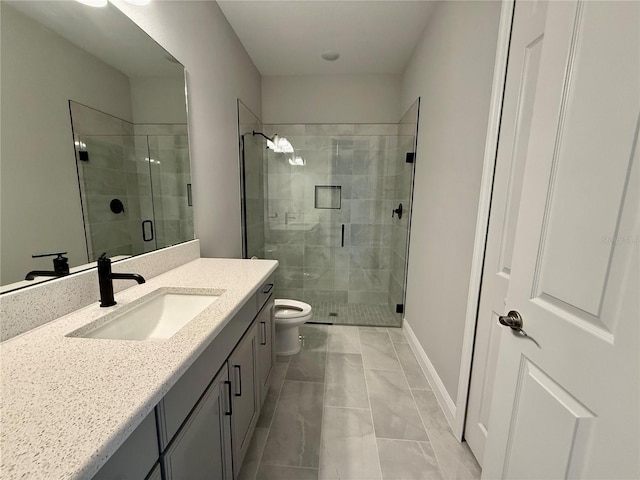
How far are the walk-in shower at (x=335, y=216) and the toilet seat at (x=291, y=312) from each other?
0.65 metres

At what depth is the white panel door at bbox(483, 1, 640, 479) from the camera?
0.55m

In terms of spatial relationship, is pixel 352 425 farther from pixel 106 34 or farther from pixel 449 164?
pixel 106 34

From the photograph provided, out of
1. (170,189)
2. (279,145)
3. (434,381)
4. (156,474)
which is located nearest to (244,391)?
(156,474)

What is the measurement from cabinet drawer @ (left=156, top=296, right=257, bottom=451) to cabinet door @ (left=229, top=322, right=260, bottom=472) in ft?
0.32

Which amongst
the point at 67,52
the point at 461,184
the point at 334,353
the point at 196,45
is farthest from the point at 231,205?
the point at 461,184

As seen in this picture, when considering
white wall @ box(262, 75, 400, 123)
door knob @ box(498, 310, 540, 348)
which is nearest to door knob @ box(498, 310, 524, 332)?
door knob @ box(498, 310, 540, 348)

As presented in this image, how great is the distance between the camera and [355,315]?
3.08m

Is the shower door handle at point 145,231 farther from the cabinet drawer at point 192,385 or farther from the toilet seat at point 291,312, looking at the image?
the toilet seat at point 291,312

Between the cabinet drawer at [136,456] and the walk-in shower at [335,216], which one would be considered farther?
the walk-in shower at [335,216]

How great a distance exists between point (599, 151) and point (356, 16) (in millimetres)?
2120

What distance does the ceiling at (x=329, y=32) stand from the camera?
193 centimetres

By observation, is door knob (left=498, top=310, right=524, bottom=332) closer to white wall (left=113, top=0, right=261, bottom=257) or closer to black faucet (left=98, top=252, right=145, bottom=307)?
black faucet (left=98, top=252, right=145, bottom=307)

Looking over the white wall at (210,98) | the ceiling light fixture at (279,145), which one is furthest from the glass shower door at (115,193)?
the ceiling light fixture at (279,145)

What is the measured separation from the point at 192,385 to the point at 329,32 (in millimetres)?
2686
